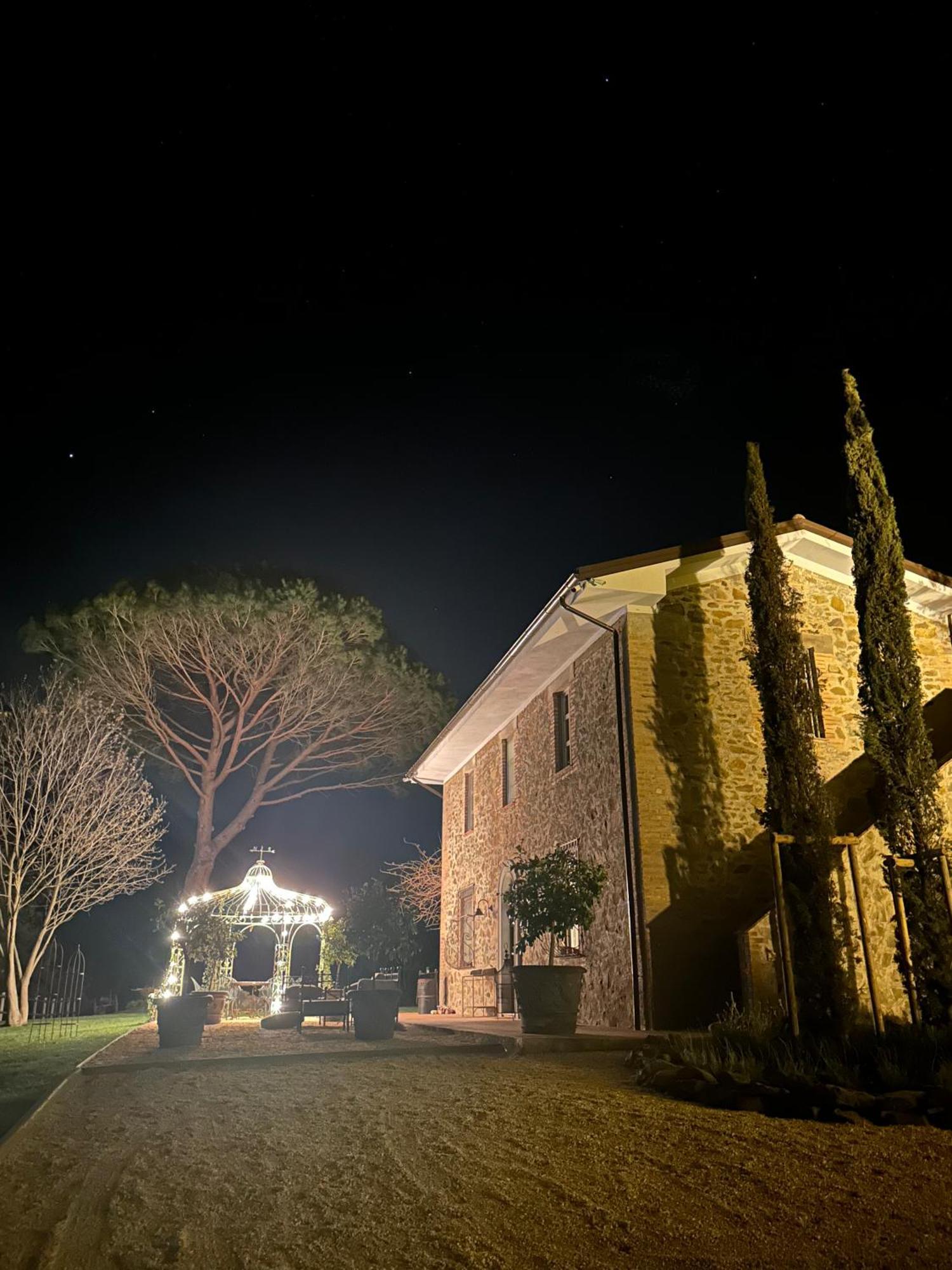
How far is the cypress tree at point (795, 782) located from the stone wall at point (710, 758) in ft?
4.50

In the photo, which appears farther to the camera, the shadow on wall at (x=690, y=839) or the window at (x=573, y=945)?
the window at (x=573, y=945)

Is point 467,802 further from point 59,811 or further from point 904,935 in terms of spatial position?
point 904,935

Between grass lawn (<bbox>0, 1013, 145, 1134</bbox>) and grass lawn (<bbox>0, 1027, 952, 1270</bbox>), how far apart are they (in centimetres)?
140

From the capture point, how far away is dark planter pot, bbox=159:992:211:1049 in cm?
888

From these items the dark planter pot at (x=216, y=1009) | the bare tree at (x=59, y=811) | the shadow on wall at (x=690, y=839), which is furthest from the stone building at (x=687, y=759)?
the bare tree at (x=59, y=811)

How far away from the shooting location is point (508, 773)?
1470 cm

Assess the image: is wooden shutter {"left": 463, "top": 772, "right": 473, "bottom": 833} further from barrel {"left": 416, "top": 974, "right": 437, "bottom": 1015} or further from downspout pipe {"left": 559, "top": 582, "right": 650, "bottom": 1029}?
downspout pipe {"left": 559, "top": 582, "right": 650, "bottom": 1029}

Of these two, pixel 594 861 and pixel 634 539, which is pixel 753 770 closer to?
pixel 594 861

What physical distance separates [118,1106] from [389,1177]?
9.64 ft

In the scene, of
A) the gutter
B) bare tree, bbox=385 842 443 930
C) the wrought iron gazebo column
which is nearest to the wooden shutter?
the gutter

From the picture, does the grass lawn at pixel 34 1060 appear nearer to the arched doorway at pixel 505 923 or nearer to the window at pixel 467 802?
the arched doorway at pixel 505 923

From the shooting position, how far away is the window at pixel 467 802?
16.6 meters

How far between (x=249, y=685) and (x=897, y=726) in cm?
1444

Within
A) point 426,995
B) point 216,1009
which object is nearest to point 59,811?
point 216,1009
